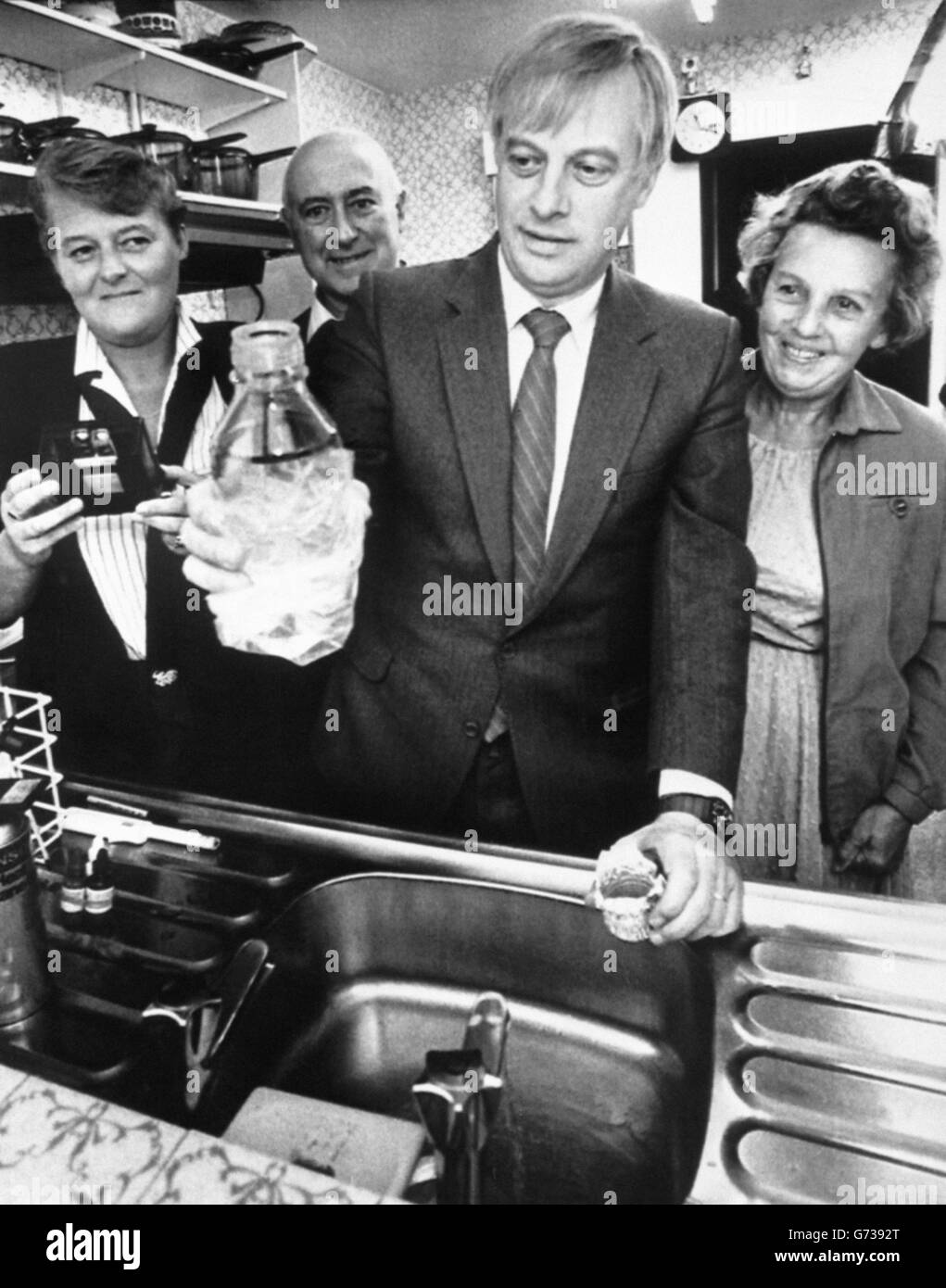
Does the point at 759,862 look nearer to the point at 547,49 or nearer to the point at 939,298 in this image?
the point at 939,298

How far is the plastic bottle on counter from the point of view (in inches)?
28.9

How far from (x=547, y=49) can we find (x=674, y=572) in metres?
0.59

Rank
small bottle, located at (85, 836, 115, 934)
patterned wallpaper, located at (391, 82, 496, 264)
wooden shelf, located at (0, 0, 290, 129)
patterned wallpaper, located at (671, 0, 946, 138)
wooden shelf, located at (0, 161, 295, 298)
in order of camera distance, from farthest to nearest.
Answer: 1. patterned wallpaper, located at (391, 82, 496, 264)
2. patterned wallpaper, located at (671, 0, 946, 138)
3. wooden shelf, located at (0, 0, 290, 129)
4. wooden shelf, located at (0, 161, 295, 298)
5. small bottle, located at (85, 836, 115, 934)

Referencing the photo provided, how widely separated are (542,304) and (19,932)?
889 mm

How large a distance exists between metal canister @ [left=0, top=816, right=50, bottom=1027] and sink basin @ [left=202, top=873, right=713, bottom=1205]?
177 millimetres

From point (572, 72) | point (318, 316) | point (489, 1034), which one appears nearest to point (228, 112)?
point (318, 316)

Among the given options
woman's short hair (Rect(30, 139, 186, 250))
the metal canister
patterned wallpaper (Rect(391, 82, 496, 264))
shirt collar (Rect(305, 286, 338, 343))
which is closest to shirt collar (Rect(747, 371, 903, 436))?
shirt collar (Rect(305, 286, 338, 343))

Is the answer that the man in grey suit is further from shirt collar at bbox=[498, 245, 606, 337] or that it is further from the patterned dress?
the patterned dress

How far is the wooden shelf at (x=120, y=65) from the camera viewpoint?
1.87 metres

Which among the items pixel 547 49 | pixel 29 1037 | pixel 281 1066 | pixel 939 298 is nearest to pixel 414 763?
pixel 281 1066

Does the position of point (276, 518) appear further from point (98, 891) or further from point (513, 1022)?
point (513, 1022)

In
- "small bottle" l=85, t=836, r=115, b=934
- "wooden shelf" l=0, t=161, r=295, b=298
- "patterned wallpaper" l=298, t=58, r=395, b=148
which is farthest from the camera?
"patterned wallpaper" l=298, t=58, r=395, b=148

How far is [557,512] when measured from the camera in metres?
1.14

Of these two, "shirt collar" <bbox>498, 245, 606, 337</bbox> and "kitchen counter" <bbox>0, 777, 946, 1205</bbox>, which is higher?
"shirt collar" <bbox>498, 245, 606, 337</bbox>
